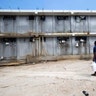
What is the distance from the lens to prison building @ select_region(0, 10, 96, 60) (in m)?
27.6

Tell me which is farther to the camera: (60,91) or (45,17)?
(45,17)

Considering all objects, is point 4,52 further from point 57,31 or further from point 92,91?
point 92,91

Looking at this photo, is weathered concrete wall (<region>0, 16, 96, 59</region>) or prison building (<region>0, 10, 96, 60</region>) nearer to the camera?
prison building (<region>0, 10, 96, 60</region>)

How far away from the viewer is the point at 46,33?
27.7 m

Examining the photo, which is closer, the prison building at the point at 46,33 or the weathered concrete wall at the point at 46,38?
the prison building at the point at 46,33

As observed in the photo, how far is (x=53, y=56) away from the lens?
27.7 metres

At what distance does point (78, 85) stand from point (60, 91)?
3.72 feet

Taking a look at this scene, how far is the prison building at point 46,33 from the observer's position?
27594mm

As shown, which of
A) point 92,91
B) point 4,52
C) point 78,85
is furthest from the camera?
point 4,52

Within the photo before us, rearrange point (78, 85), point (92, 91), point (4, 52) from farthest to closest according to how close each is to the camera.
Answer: point (4, 52) < point (78, 85) < point (92, 91)

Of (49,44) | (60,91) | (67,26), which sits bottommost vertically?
(60,91)

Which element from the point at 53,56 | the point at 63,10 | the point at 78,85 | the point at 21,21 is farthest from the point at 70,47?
the point at 78,85

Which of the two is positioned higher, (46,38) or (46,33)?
(46,33)

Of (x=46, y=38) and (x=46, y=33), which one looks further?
(x=46, y=38)
